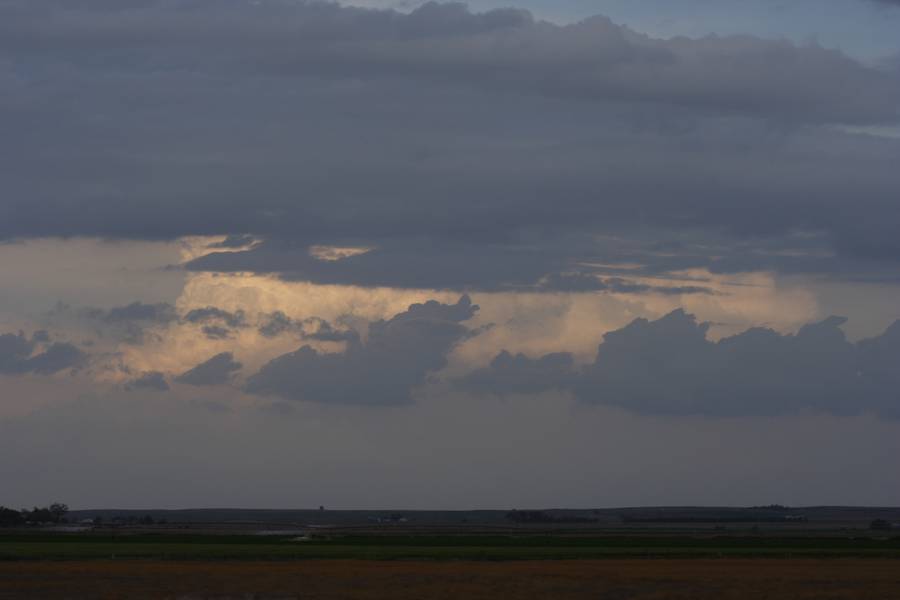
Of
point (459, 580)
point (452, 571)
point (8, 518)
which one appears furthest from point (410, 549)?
point (8, 518)

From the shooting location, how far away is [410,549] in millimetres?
104500

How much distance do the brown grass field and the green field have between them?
7.40 m

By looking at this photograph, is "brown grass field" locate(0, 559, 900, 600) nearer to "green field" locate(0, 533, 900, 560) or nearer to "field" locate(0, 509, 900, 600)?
"field" locate(0, 509, 900, 600)

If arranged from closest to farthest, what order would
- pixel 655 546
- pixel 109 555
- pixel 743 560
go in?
pixel 743 560 → pixel 109 555 → pixel 655 546

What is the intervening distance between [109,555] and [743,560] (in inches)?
1803

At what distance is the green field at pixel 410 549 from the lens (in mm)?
91688

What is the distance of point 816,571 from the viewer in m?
75.6

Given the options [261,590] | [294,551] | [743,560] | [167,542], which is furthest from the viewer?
[167,542]

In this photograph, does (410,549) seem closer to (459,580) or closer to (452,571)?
(452,571)

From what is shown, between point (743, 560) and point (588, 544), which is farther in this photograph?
point (588, 544)

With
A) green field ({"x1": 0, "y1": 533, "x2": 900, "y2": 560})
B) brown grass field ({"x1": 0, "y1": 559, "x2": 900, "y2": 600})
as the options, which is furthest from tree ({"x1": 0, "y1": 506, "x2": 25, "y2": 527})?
brown grass field ({"x1": 0, "y1": 559, "x2": 900, "y2": 600})

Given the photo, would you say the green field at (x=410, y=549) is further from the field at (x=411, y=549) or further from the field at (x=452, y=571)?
the field at (x=452, y=571)

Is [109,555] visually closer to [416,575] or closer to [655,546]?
[416,575]

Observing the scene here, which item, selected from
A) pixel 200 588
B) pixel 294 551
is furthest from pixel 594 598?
pixel 294 551
